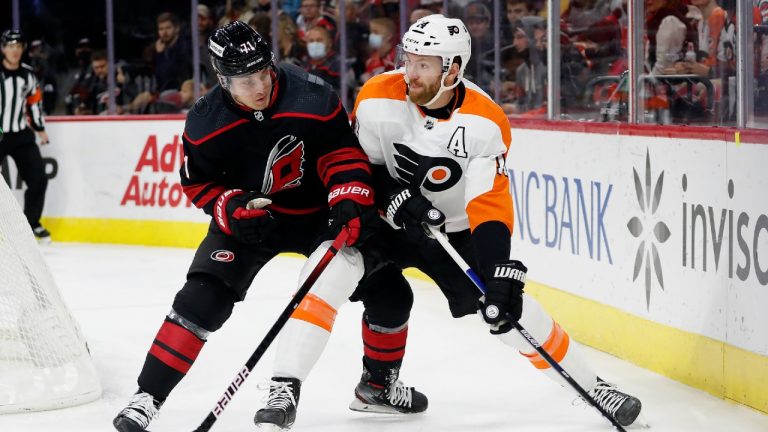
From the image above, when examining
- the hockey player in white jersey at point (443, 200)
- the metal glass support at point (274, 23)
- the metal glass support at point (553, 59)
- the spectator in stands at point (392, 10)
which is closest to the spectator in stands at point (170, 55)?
the metal glass support at point (274, 23)

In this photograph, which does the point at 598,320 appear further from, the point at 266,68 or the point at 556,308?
the point at 266,68

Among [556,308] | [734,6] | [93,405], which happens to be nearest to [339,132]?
[93,405]

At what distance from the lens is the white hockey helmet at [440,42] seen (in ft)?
10.5

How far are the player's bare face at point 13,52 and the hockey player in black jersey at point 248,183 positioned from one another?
4.64 metres

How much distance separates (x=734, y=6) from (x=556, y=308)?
56.3 inches

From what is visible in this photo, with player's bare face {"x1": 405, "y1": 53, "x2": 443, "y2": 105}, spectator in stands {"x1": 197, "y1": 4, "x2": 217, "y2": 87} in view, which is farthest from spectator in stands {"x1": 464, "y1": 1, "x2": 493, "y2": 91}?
→ player's bare face {"x1": 405, "y1": 53, "x2": 443, "y2": 105}

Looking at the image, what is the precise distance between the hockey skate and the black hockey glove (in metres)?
0.61

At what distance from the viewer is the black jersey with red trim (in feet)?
10.4

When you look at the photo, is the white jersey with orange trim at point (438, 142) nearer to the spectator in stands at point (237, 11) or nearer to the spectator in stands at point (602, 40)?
the spectator in stands at point (602, 40)

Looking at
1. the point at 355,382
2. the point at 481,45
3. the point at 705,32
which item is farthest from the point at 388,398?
the point at 481,45

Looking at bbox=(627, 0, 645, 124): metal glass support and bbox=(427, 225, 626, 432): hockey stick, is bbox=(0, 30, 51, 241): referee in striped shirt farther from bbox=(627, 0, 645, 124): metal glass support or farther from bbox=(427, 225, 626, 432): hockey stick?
bbox=(427, 225, 626, 432): hockey stick

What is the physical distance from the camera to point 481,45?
6.37 m

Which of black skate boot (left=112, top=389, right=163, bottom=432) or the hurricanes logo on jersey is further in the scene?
the hurricanes logo on jersey

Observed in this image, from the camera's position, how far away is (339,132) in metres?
3.29
